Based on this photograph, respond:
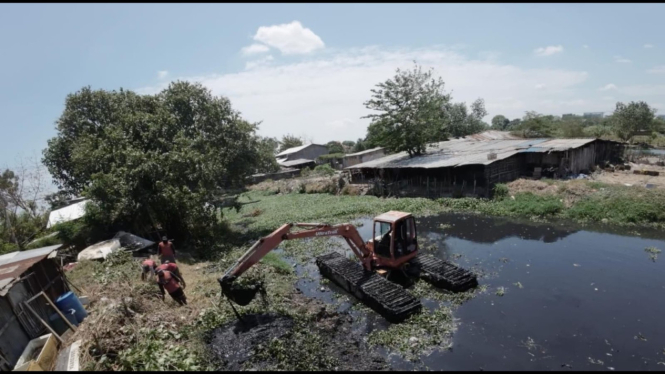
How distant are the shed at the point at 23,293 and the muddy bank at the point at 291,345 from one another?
4.19 metres

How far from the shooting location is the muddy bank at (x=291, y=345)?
7.86 metres

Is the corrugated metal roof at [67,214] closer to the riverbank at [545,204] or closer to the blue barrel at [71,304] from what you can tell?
the riverbank at [545,204]

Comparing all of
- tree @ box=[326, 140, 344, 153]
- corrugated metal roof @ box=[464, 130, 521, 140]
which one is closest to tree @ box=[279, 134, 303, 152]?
tree @ box=[326, 140, 344, 153]

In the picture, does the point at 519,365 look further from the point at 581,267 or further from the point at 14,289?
the point at 14,289

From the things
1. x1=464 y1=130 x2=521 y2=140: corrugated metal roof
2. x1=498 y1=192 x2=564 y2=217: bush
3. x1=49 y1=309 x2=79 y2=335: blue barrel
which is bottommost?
x1=498 y1=192 x2=564 y2=217: bush

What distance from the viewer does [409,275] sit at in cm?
1233

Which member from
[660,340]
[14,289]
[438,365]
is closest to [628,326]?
[660,340]

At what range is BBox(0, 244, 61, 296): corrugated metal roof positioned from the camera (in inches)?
320

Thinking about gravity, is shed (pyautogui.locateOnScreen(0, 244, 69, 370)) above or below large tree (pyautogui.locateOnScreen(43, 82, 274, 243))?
below

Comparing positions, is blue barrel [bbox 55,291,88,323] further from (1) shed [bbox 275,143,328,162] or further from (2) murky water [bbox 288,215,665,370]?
(1) shed [bbox 275,143,328,162]

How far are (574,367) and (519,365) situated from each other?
113 centimetres

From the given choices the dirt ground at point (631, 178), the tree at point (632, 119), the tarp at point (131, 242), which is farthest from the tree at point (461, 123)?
the tarp at point (131, 242)

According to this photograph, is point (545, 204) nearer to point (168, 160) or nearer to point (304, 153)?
point (168, 160)

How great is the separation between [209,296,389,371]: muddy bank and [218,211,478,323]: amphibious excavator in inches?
35.7
